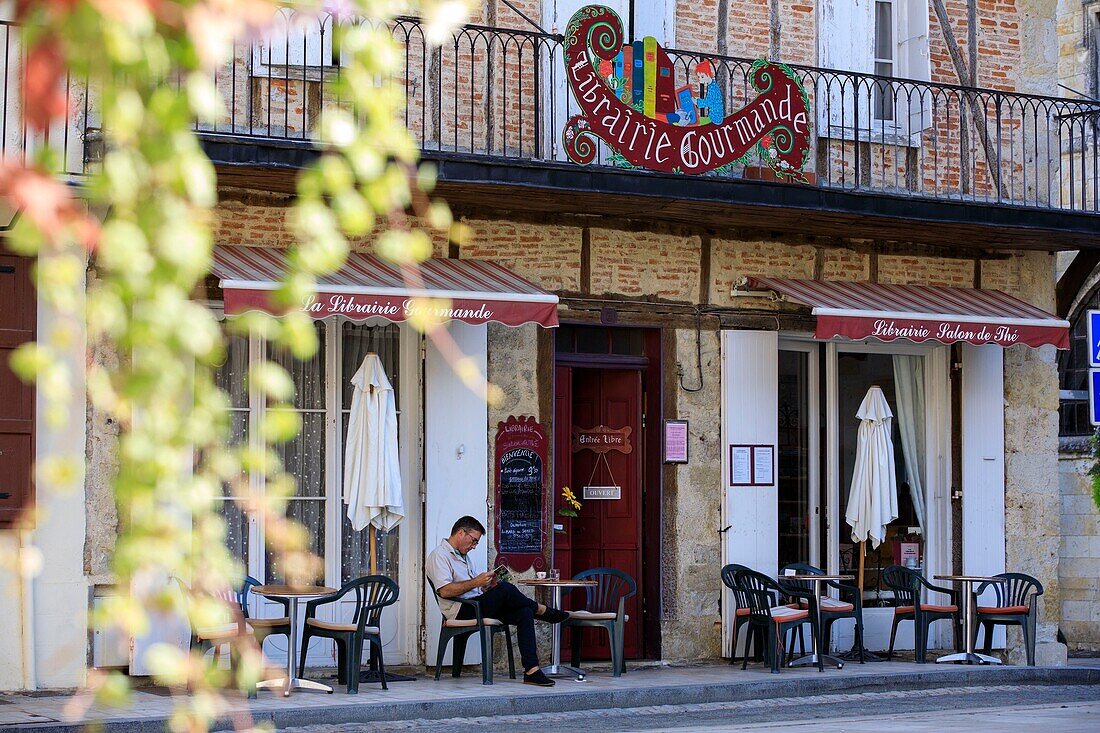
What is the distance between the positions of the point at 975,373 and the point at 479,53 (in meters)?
4.96

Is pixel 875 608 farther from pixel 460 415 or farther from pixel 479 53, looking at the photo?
pixel 479 53

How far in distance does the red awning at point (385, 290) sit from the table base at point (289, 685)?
230 centimetres

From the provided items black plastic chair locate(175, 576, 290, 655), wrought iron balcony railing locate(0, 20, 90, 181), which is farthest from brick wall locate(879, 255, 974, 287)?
wrought iron balcony railing locate(0, 20, 90, 181)

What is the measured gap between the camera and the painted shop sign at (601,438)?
12.7 meters

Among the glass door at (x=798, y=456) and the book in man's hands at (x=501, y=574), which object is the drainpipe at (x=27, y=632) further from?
the glass door at (x=798, y=456)

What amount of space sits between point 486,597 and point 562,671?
1.02 meters

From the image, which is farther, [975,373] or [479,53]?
[975,373]

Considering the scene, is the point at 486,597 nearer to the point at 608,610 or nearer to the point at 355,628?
the point at 355,628

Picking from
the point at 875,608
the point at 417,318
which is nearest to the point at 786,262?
the point at 875,608

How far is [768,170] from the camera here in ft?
40.6

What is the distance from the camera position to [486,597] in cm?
1095

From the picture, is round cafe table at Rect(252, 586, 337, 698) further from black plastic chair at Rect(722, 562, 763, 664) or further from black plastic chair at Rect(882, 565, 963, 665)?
black plastic chair at Rect(882, 565, 963, 665)

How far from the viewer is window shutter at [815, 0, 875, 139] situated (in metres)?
13.3

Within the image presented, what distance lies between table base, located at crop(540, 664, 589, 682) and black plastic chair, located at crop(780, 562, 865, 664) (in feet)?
6.56
